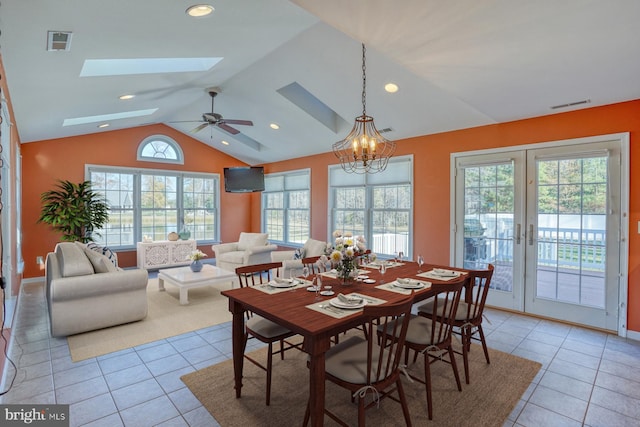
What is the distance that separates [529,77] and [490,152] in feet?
4.63

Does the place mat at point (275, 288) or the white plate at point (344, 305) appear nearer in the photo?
the white plate at point (344, 305)

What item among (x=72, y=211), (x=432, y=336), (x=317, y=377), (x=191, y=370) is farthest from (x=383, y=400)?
(x=72, y=211)

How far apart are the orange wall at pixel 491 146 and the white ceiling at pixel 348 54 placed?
16 cm

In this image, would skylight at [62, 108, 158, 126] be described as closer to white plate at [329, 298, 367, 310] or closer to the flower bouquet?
the flower bouquet

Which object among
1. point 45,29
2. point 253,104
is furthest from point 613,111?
point 45,29

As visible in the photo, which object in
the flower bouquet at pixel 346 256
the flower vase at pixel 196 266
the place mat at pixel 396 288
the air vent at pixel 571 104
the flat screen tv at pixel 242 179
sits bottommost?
the flower vase at pixel 196 266

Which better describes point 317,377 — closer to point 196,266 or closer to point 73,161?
point 196,266

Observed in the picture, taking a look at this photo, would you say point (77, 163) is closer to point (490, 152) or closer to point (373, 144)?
point (373, 144)

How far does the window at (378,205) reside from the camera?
218 inches

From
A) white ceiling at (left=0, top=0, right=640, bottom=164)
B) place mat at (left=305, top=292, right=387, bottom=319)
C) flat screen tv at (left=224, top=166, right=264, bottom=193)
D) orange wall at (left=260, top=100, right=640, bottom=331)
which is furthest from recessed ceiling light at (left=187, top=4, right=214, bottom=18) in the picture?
flat screen tv at (left=224, top=166, right=264, bottom=193)

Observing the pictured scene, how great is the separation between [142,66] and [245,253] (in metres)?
3.53

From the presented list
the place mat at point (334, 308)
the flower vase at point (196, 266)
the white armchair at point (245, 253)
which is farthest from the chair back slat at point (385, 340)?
the white armchair at point (245, 253)

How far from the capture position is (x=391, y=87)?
4.16 metres

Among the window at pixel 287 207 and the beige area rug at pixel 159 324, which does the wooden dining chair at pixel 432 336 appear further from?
the window at pixel 287 207
